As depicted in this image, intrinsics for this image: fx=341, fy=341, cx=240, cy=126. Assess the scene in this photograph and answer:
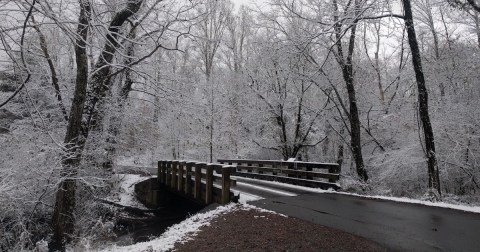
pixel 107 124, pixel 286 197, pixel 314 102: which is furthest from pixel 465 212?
pixel 314 102

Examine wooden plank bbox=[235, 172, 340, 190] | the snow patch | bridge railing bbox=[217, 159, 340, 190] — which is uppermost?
bridge railing bbox=[217, 159, 340, 190]

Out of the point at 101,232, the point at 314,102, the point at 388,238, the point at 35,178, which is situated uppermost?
the point at 314,102

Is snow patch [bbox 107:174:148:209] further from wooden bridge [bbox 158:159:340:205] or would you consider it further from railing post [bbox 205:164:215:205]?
railing post [bbox 205:164:215:205]

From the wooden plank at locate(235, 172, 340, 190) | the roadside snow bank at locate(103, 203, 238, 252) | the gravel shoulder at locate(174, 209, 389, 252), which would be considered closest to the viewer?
the gravel shoulder at locate(174, 209, 389, 252)

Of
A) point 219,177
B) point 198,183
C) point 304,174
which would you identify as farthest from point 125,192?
point 304,174

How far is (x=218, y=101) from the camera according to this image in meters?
29.3

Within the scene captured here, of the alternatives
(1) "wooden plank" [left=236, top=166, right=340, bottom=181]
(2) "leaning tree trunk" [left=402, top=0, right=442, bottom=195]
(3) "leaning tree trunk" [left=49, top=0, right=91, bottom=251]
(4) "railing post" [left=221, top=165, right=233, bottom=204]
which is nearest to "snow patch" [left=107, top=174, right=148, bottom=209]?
(3) "leaning tree trunk" [left=49, top=0, right=91, bottom=251]

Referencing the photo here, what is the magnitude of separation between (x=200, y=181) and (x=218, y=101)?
18426mm

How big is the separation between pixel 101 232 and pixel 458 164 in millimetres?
13341

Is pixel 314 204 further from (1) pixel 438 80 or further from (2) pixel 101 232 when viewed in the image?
(1) pixel 438 80

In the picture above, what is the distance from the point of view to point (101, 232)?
9625 mm

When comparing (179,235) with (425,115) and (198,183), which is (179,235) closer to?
(198,183)

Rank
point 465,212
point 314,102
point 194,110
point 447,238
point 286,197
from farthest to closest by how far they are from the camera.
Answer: point 314,102 < point 194,110 < point 286,197 < point 465,212 < point 447,238

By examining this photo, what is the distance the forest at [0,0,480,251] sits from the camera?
8227mm
